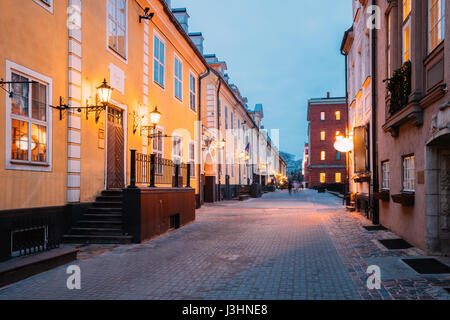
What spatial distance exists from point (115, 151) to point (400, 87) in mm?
8293

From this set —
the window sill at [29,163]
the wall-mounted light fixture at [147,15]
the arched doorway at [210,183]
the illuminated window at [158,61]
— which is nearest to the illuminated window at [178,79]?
the illuminated window at [158,61]

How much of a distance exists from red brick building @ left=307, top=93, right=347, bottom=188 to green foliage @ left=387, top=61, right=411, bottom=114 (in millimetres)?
54273

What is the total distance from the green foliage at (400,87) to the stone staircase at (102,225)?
753 cm

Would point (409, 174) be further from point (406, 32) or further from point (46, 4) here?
point (46, 4)

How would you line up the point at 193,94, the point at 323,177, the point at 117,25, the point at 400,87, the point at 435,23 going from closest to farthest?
the point at 435,23 → the point at 400,87 → the point at 117,25 → the point at 193,94 → the point at 323,177

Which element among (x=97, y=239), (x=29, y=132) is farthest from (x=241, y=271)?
(x=29, y=132)

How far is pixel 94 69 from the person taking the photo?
10.5 metres

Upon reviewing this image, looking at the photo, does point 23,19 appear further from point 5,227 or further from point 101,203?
point 101,203

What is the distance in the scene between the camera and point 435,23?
305 inches

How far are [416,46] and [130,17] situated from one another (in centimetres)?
886

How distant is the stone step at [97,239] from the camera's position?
9.29 m

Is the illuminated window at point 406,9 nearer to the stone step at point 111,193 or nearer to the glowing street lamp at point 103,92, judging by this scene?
the glowing street lamp at point 103,92

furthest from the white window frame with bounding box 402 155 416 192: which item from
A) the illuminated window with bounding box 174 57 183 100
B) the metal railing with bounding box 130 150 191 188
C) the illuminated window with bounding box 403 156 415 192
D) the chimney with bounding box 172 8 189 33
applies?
the chimney with bounding box 172 8 189 33
